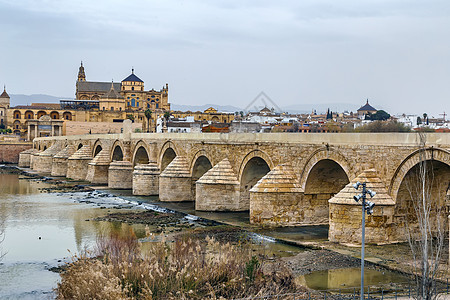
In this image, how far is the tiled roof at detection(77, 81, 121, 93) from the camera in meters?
119

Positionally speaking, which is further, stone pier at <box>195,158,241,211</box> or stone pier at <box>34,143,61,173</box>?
stone pier at <box>34,143,61,173</box>

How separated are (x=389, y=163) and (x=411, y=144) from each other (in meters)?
1.08

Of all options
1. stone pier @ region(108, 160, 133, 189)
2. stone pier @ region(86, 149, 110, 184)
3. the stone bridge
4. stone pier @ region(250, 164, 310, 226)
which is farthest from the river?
stone pier @ region(86, 149, 110, 184)

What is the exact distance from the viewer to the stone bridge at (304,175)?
1881 cm

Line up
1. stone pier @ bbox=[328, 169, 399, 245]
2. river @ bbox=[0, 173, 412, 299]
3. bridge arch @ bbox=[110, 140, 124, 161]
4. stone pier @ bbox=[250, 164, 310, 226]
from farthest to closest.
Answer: bridge arch @ bbox=[110, 140, 124, 161]
stone pier @ bbox=[250, 164, 310, 226]
stone pier @ bbox=[328, 169, 399, 245]
river @ bbox=[0, 173, 412, 299]

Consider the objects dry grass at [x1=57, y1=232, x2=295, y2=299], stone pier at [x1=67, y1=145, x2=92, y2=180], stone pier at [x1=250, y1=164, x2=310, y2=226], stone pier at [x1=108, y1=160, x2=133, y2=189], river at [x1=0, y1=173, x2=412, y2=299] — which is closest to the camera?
dry grass at [x1=57, y1=232, x2=295, y2=299]

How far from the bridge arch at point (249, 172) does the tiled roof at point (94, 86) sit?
9506cm

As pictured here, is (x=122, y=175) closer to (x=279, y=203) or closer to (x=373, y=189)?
(x=279, y=203)

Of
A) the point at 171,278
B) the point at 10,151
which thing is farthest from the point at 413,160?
the point at 10,151

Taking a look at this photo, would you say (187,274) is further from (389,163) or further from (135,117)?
(135,117)

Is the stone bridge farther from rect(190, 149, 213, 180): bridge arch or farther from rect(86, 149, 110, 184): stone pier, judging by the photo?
rect(86, 149, 110, 184): stone pier

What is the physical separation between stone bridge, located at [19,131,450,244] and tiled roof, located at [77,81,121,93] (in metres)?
85.2

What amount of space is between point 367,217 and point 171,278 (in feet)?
26.4

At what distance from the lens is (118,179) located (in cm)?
4153
